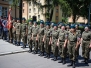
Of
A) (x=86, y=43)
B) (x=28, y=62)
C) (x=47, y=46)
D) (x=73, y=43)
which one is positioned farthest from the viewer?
(x=47, y=46)

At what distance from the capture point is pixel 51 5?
948 inches

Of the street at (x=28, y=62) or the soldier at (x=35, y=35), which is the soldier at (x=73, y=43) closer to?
the street at (x=28, y=62)

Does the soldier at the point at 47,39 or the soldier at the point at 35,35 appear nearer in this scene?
the soldier at the point at 47,39

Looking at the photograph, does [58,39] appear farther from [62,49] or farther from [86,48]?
[86,48]

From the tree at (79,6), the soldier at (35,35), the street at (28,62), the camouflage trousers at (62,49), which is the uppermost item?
the tree at (79,6)

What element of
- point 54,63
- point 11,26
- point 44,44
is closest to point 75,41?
point 54,63

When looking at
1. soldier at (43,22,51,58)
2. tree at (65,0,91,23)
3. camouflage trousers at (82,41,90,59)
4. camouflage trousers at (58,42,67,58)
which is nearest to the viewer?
camouflage trousers at (58,42,67,58)

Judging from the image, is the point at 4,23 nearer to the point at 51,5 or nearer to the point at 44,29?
the point at 44,29

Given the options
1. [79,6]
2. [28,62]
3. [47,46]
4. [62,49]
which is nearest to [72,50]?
[62,49]

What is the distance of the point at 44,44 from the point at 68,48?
206 centimetres

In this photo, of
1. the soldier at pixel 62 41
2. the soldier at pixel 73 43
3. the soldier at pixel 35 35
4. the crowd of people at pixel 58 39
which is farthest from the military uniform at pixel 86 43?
the soldier at pixel 35 35

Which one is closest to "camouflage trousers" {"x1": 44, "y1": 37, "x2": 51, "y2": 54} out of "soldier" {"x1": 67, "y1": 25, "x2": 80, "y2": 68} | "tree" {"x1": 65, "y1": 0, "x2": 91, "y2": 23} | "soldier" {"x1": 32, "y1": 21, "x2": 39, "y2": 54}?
"soldier" {"x1": 32, "y1": 21, "x2": 39, "y2": 54}

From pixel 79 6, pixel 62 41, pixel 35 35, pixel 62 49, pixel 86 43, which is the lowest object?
pixel 62 49

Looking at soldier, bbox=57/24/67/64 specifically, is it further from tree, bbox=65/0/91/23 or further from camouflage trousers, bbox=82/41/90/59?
tree, bbox=65/0/91/23
